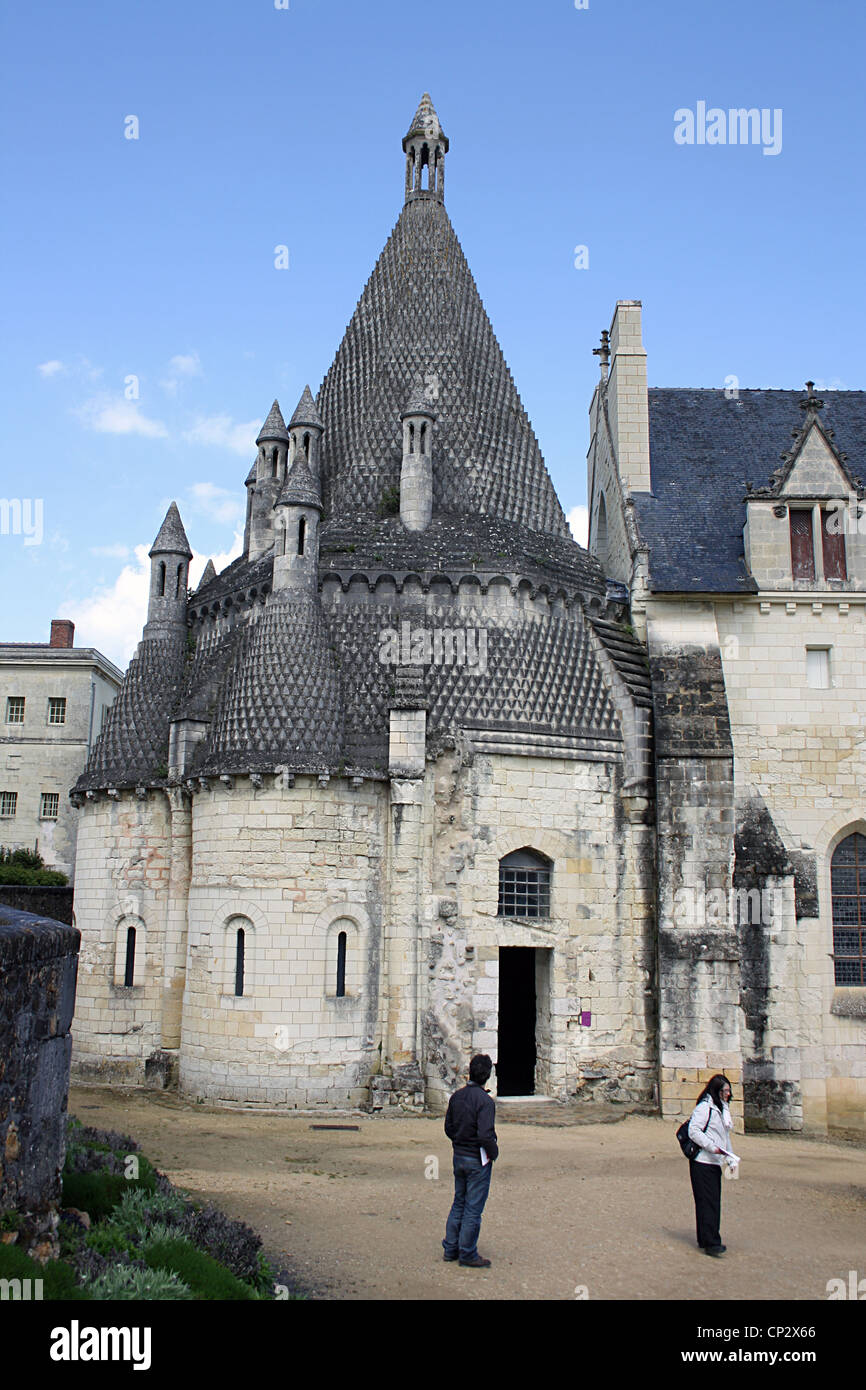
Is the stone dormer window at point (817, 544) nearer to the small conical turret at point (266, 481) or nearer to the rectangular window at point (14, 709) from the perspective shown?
the small conical turret at point (266, 481)

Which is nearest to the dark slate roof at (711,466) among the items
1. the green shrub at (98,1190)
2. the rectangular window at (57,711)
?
the green shrub at (98,1190)

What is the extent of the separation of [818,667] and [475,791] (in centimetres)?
793

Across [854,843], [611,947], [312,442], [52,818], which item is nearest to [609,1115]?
[611,947]

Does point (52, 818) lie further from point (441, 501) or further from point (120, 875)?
point (441, 501)

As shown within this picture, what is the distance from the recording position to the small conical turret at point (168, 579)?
2369 cm

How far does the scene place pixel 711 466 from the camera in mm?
25375

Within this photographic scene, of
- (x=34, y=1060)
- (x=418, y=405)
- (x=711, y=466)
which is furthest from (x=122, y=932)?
(x=711, y=466)

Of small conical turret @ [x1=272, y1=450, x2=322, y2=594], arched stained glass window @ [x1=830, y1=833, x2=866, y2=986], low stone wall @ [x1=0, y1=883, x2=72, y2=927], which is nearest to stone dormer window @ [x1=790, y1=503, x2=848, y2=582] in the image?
arched stained glass window @ [x1=830, y1=833, x2=866, y2=986]

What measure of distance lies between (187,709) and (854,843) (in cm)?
1357

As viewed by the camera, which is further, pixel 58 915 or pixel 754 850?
pixel 754 850

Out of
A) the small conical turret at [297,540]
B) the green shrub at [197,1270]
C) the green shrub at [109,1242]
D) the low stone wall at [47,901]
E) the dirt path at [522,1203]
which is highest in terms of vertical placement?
the small conical turret at [297,540]

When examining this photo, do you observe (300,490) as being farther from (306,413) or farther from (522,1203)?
(522,1203)

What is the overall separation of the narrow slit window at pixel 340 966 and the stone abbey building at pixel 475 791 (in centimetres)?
5
